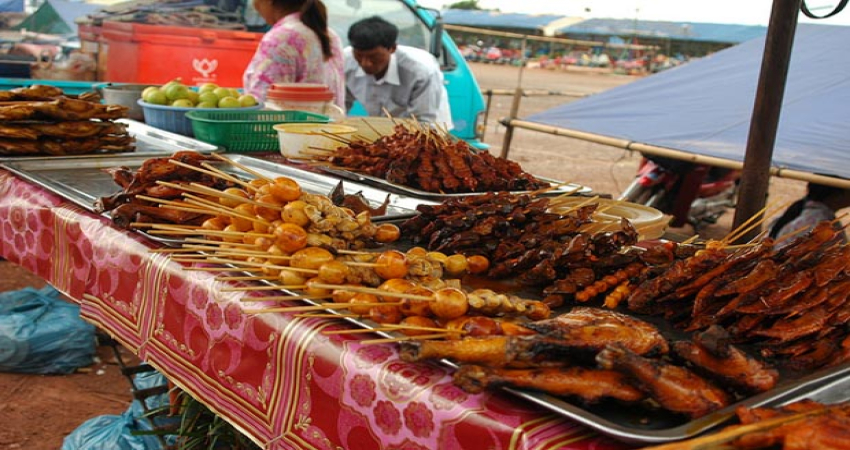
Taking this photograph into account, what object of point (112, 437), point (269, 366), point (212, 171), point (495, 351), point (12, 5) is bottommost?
point (112, 437)

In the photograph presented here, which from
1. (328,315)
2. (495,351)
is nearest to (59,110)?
(328,315)

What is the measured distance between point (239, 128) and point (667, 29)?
4687 cm

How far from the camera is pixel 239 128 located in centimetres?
406

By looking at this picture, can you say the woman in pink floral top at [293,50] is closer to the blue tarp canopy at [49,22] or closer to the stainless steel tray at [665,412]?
the stainless steel tray at [665,412]

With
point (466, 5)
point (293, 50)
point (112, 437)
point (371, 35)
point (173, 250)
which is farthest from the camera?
point (466, 5)

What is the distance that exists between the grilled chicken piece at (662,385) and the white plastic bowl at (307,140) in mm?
2726

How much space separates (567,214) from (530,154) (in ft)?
42.1

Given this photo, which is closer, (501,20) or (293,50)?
(293,50)

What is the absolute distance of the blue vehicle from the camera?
361 inches

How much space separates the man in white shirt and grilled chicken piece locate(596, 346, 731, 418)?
547 centimetres

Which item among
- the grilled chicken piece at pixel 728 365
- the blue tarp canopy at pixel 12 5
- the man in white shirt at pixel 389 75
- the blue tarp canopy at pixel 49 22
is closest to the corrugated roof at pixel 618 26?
the blue tarp canopy at pixel 49 22

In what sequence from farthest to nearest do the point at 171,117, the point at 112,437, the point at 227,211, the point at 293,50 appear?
the point at 293,50 → the point at 171,117 → the point at 112,437 → the point at 227,211

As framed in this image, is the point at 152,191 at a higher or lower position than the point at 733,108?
lower

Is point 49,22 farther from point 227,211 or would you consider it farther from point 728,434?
point 728,434
